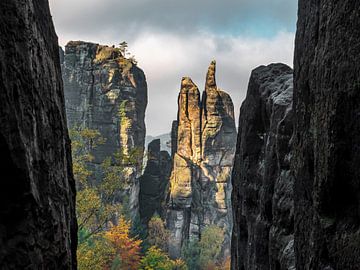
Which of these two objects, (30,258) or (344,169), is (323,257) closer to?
(344,169)

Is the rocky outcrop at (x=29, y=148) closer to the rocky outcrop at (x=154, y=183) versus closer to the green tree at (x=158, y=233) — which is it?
the green tree at (x=158, y=233)

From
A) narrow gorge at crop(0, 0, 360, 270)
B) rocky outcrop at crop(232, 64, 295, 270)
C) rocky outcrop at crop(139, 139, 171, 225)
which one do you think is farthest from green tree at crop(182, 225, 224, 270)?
narrow gorge at crop(0, 0, 360, 270)

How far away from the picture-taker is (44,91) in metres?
6.84

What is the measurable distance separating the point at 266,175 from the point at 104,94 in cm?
4088

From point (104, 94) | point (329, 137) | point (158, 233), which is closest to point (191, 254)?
point (158, 233)

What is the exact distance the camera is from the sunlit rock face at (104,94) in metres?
48.9

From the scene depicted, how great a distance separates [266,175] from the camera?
10250mm

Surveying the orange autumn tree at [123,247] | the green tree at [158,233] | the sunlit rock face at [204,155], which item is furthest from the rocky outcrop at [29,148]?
the sunlit rock face at [204,155]

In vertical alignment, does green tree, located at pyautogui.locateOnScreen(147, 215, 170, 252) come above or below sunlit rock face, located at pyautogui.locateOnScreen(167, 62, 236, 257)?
below

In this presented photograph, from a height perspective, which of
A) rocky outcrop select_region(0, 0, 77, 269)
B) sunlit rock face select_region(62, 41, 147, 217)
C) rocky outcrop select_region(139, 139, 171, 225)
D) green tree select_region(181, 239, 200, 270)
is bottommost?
green tree select_region(181, 239, 200, 270)

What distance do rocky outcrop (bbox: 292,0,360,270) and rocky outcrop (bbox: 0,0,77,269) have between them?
3874mm

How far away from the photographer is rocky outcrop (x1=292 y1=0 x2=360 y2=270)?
4539mm

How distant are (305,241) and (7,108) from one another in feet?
15.3

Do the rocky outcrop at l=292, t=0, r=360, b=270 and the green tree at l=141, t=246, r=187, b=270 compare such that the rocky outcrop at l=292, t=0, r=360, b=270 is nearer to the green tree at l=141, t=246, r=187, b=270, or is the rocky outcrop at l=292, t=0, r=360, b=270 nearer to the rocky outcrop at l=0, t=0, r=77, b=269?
the rocky outcrop at l=0, t=0, r=77, b=269
